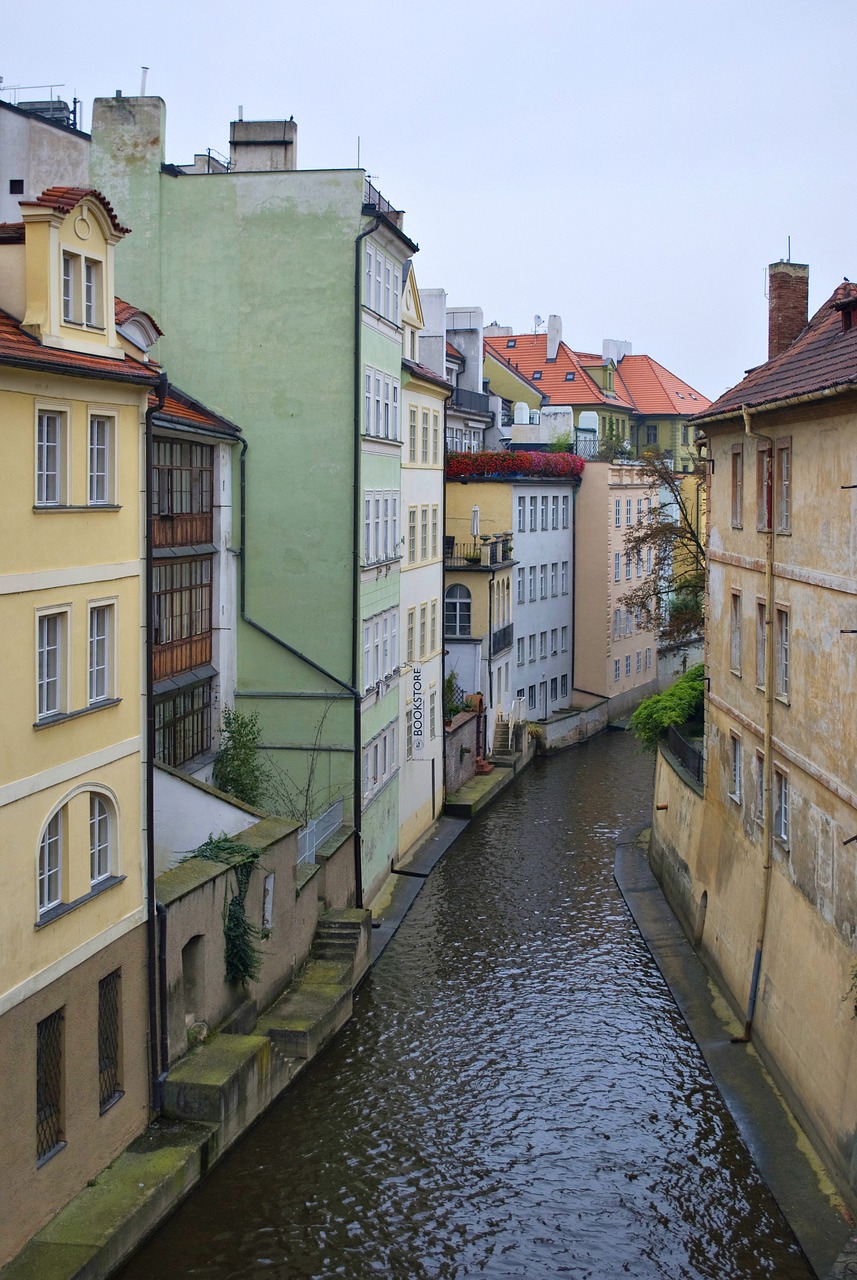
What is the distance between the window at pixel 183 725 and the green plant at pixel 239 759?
424mm

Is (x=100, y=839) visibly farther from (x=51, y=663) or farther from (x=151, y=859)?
(x=51, y=663)

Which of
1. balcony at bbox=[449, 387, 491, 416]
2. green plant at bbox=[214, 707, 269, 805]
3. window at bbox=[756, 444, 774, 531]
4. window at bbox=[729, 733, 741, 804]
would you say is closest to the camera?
window at bbox=[756, 444, 774, 531]

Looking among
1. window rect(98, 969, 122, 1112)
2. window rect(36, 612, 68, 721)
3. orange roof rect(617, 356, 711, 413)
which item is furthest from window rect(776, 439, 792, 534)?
orange roof rect(617, 356, 711, 413)

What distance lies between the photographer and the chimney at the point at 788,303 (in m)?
32.8

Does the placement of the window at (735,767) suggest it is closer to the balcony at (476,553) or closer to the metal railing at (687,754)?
the metal railing at (687,754)

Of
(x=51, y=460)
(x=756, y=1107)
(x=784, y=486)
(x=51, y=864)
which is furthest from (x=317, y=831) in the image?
(x=51, y=460)

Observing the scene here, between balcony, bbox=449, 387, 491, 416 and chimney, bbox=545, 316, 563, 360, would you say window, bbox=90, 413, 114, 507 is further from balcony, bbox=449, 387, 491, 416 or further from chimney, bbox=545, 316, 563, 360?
chimney, bbox=545, 316, 563, 360

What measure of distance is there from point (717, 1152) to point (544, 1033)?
5419 mm

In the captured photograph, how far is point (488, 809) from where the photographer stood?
46.3 meters

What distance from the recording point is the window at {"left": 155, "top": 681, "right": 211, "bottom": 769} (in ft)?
92.0

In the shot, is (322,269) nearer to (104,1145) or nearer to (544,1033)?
(544,1033)

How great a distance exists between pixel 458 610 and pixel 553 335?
39.1 m

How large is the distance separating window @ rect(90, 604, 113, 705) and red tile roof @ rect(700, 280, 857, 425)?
9.96 metres

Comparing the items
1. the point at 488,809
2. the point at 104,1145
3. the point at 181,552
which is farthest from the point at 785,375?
the point at 488,809
